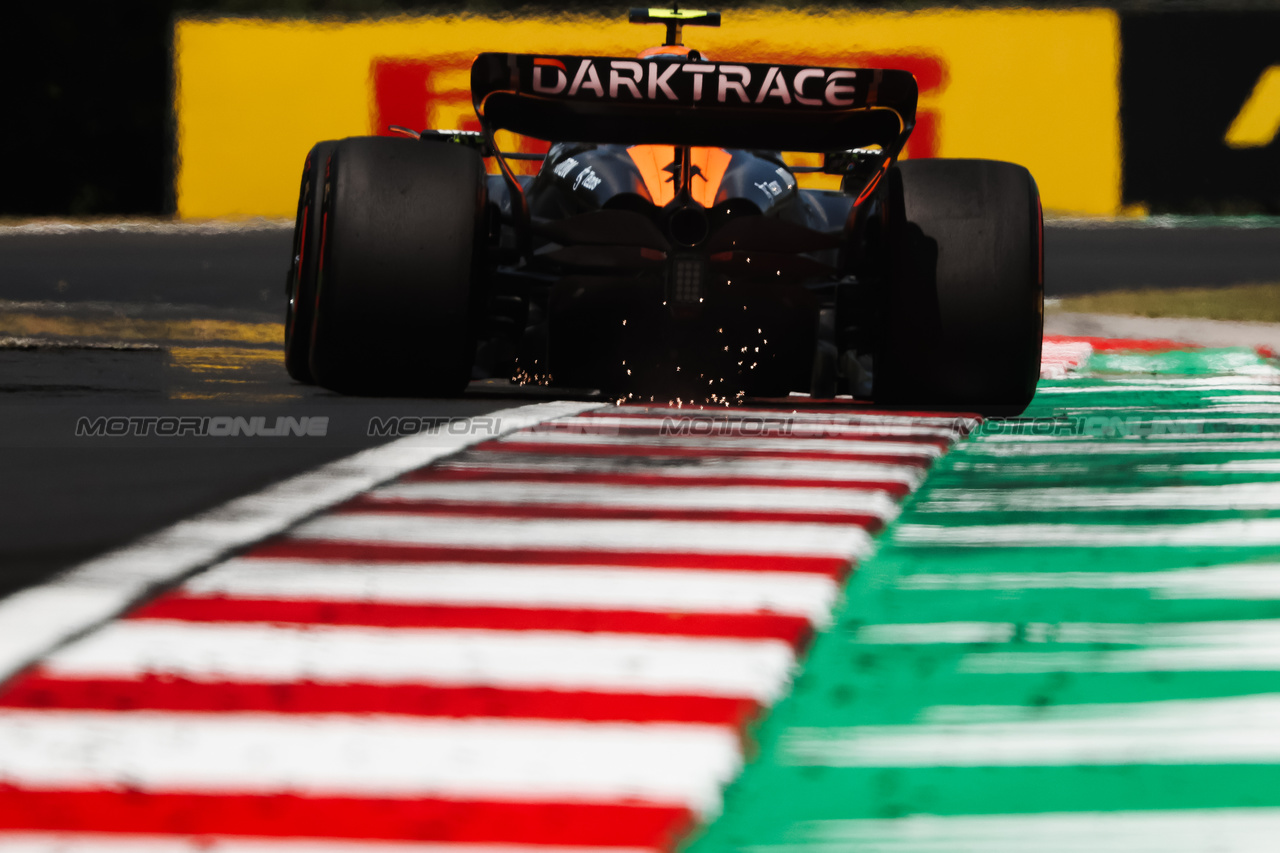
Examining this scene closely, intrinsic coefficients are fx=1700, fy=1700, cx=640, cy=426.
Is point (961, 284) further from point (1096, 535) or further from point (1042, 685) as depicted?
point (1042, 685)

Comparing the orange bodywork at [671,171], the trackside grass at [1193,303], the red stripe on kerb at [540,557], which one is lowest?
the trackside grass at [1193,303]

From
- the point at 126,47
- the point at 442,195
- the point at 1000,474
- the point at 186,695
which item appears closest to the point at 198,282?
the point at 442,195

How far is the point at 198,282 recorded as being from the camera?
1312cm

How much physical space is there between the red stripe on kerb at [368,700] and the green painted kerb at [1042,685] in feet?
0.43

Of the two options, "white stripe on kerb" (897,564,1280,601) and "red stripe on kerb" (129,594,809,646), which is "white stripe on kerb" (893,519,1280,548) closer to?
"white stripe on kerb" (897,564,1280,601)

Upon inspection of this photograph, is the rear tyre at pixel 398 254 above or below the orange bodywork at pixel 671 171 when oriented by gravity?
below

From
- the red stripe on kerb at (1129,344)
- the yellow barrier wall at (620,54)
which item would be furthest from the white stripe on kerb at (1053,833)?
the yellow barrier wall at (620,54)

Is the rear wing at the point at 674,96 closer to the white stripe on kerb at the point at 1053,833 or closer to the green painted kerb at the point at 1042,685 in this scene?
the green painted kerb at the point at 1042,685

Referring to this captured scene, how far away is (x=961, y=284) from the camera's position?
17.5 ft

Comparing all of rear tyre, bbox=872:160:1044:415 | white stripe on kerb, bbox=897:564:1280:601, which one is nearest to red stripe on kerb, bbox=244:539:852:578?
white stripe on kerb, bbox=897:564:1280:601

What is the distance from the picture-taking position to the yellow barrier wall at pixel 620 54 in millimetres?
21125

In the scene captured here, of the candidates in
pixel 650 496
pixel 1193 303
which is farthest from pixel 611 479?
pixel 1193 303

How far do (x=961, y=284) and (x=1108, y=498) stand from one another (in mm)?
1501

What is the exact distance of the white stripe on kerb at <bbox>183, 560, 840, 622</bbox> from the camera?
283 cm
